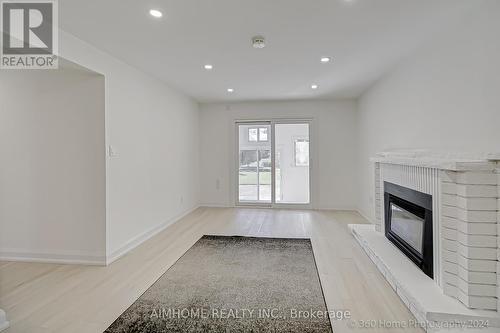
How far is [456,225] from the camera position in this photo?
6.28 ft

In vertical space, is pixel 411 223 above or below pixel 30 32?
below

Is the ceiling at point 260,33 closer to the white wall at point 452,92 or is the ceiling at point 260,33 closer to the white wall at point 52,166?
the white wall at point 452,92

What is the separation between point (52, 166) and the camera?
309cm

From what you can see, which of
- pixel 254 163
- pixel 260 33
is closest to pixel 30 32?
pixel 260 33

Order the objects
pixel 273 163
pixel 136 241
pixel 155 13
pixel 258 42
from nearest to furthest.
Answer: pixel 155 13
pixel 258 42
pixel 136 241
pixel 273 163

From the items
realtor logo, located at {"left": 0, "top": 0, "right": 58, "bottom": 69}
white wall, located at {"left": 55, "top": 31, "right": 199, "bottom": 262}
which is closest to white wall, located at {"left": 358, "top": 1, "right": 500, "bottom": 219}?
realtor logo, located at {"left": 0, "top": 0, "right": 58, "bottom": 69}

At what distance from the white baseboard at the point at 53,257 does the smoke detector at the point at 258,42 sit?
2.96 meters

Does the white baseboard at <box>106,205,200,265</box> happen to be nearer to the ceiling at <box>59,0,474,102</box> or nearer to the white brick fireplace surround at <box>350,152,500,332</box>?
the ceiling at <box>59,0,474,102</box>

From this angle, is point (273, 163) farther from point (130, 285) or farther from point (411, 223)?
point (130, 285)

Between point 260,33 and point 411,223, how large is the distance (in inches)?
96.5

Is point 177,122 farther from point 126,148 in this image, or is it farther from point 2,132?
point 2,132

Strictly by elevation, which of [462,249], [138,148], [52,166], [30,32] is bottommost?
[462,249]

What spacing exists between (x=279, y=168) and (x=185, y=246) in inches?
124

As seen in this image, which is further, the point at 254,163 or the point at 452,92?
the point at 254,163
